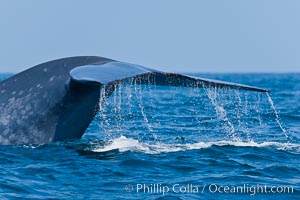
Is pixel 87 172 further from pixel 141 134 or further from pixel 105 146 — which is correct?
pixel 141 134

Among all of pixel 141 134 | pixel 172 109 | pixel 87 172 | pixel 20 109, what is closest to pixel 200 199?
pixel 87 172

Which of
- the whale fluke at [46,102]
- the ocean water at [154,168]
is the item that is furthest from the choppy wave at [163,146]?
the whale fluke at [46,102]

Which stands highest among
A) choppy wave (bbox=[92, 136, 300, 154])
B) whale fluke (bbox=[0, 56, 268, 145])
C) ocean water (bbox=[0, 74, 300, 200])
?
whale fluke (bbox=[0, 56, 268, 145])

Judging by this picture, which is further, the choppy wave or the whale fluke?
the choppy wave

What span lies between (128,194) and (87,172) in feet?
3.08

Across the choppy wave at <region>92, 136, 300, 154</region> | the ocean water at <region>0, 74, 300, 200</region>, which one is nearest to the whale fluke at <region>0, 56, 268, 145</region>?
the ocean water at <region>0, 74, 300, 200</region>

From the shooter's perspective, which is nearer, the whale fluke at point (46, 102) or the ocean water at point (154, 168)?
the ocean water at point (154, 168)

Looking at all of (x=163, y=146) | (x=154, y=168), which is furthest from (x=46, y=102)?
(x=163, y=146)

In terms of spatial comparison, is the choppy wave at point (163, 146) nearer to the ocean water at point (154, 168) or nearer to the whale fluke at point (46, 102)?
the ocean water at point (154, 168)

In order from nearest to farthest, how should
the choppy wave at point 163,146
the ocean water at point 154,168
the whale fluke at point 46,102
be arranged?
the ocean water at point 154,168 → the whale fluke at point 46,102 → the choppy wave at point 163,146

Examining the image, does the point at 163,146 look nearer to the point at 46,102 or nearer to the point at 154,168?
the point at 154,168

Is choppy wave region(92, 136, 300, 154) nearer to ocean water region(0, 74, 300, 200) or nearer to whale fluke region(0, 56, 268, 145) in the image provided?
ocean water region(0, 74, 300, 200)

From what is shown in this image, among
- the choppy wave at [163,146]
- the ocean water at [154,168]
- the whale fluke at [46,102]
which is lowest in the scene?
the ocean water at [154,168]

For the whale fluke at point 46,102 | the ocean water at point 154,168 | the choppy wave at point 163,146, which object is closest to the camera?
the ocean water at point 154,168
